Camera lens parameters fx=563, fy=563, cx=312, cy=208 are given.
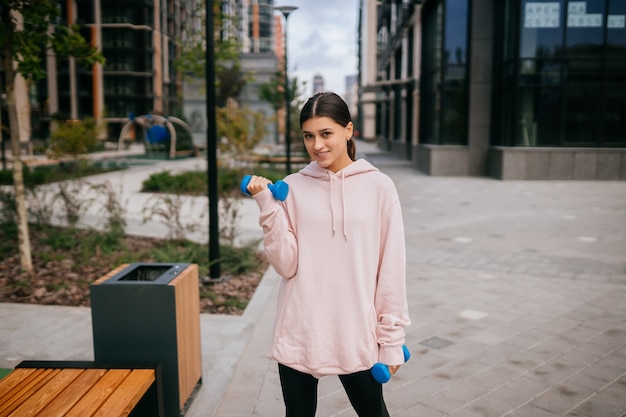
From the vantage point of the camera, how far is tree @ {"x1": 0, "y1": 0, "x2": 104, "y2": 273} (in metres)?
6.15

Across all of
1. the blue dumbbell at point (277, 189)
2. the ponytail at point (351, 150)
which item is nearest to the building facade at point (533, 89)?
the ponytail at point (351, 150)

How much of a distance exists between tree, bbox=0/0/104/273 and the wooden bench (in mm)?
4122

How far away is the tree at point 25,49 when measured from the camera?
6148 millimetres

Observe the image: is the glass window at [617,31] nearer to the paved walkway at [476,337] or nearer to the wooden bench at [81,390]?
the paved walkway at [476,337]

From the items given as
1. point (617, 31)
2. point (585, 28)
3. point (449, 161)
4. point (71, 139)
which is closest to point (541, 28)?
point (585, 28)

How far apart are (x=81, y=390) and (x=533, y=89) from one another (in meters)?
20.0

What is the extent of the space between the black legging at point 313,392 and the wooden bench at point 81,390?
2.45 ft

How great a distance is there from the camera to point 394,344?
224 cm

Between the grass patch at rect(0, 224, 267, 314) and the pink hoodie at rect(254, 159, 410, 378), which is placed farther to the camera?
the grass patch at rect(0, 224, 267, 314)

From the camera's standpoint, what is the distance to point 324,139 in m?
2.25

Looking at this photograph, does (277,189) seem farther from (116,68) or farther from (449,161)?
(116,68)

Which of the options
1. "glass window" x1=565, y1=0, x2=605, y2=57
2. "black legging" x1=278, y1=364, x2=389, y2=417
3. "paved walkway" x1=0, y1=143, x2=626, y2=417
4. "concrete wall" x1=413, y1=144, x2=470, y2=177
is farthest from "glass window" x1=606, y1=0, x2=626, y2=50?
"black legging" x1=278, y1=364, x2=389, y2=417

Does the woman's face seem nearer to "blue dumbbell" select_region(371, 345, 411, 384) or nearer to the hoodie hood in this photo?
the hoodie hood

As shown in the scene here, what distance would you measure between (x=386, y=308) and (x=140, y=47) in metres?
70.5
